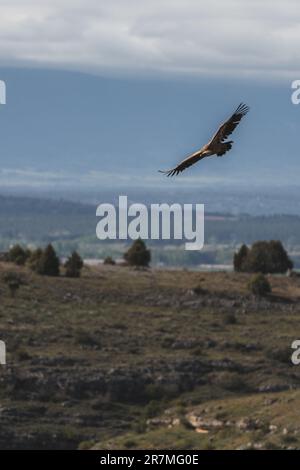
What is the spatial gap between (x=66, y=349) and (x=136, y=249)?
941 inches

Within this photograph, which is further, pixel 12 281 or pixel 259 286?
pixel 259 286

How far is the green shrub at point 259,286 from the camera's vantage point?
95.4m

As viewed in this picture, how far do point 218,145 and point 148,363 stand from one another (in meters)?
51.9

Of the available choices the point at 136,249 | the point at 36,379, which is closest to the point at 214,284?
the point at 136,249

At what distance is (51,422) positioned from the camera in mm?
76500

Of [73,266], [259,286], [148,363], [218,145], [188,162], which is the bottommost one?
[148,363]

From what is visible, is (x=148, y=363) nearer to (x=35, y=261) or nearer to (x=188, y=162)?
(x=35, y=261)

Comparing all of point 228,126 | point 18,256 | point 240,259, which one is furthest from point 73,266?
point 228,126

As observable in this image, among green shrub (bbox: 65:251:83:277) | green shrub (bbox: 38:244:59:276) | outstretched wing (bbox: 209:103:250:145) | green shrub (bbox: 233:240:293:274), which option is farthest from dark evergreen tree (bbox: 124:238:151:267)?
outstretched wing (bbox: 209:103:250:145)

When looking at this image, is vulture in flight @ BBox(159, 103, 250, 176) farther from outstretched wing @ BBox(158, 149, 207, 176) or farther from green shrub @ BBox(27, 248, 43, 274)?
green shrub @ BBox(27, 248, 43, 274)

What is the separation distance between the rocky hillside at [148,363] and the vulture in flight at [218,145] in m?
36.1

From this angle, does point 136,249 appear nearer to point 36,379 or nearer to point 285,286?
point 285,286

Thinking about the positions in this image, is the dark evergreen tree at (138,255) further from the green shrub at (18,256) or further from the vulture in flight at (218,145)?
the vulture in flight at (218,145)

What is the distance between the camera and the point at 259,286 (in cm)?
9538
